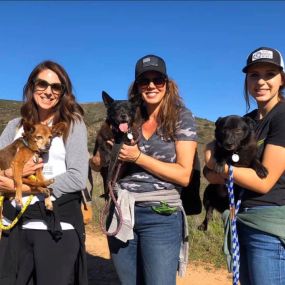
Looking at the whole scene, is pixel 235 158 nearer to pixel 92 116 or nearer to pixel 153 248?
pixel 153 248

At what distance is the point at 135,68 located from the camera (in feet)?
12.1

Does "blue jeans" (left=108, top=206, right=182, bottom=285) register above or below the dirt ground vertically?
above

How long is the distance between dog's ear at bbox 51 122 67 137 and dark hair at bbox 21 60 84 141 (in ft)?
0.59

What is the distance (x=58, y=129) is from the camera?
3533 millimetres

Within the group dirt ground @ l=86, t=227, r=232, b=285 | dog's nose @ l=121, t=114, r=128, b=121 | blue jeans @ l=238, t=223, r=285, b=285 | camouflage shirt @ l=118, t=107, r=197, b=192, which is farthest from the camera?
dirt ground @ l=86, t=227, r=232, b=285

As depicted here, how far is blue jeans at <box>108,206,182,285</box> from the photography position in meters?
3.41

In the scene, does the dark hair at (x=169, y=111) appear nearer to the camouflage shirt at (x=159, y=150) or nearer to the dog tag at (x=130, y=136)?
the camouflage shirt at (x=159, y=150)

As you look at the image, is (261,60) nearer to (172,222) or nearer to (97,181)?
(172,222)

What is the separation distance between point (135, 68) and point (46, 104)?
907mm

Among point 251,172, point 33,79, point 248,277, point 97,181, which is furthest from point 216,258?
point 97,181

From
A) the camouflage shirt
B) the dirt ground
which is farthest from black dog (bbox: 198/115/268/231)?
the dirt ground

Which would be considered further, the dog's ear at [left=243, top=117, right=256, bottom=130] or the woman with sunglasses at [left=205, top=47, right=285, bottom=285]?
the dog's ear at [left=243, top=117, right=256, bottom=130]

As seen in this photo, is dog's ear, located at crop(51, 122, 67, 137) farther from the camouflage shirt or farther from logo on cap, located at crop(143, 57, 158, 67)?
logo on cap, located at crop(143, 57, 158, 67)

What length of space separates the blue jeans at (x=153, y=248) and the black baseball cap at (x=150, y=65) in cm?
123
